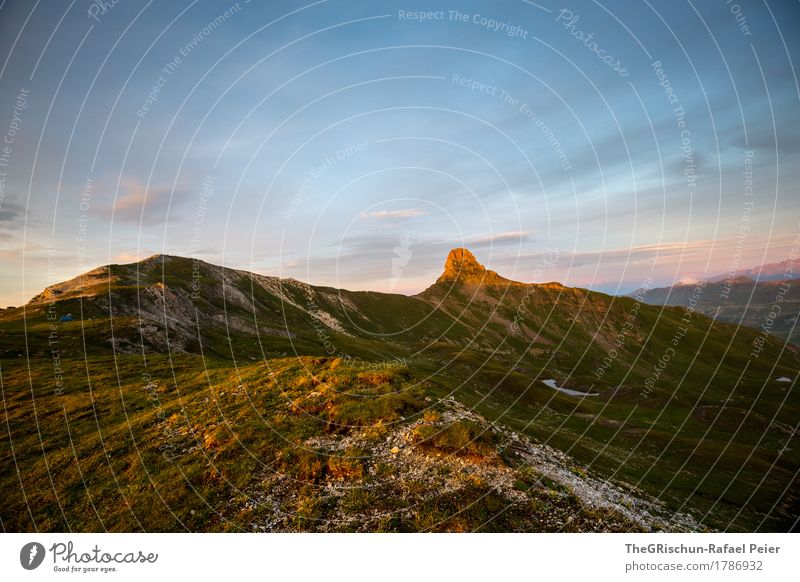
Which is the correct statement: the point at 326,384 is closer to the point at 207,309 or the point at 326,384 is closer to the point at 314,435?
the point at 314,435

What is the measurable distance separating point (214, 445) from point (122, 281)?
136476mm

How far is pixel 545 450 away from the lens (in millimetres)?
27969

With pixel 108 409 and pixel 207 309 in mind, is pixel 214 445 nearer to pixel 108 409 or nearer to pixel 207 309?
pixel 108 409

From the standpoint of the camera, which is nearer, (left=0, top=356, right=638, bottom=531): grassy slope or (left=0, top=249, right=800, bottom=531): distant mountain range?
(left=0, top=356, right=638, bottom=531): grassy slope

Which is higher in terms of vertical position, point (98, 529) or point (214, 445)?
point (214, 445)

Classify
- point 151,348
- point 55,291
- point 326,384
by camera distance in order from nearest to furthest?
point 326,384, point 151,348, point 55,291

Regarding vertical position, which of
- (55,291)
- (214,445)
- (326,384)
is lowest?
(214,445)

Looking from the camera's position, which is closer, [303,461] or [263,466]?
[303,461]

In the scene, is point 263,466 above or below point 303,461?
below

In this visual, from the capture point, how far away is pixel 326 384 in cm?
3181

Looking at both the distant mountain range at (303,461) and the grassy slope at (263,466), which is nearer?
the grassy slope at (263,466)

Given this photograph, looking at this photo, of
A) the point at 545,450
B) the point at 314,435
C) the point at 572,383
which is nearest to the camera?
the point at 314,435
